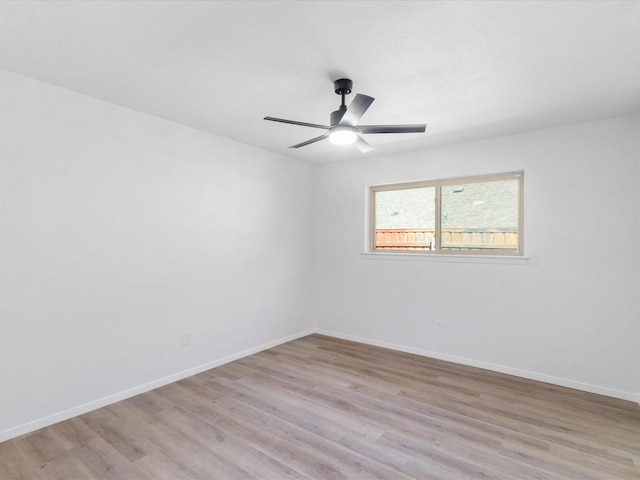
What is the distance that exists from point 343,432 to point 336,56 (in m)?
2.44

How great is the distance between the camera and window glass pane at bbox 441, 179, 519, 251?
11.6ft

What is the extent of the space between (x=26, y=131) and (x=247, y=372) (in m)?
2.66

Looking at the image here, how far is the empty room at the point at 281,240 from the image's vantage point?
1909 mm

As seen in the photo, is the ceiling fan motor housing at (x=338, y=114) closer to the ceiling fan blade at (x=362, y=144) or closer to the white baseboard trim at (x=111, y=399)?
the ceiling fan blade at (x=362, y=144)

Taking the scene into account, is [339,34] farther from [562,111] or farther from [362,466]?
[362,466]

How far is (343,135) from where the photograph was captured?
2.42 metres

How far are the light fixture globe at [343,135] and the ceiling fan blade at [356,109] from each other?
0.12ft

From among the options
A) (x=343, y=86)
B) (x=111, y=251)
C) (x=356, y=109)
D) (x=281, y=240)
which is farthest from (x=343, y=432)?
(x=281, y=240)

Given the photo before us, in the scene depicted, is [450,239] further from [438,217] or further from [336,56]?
[336,56]

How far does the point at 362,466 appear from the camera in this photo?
199 cm

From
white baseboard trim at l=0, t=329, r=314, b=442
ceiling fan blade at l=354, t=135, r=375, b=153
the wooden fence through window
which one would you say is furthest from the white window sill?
white baseboard trim at l=0, t=329, r=314, b=442

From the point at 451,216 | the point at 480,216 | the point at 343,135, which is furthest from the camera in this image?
the point at 451,216

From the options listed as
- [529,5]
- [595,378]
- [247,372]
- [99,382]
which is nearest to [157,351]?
[99,382]

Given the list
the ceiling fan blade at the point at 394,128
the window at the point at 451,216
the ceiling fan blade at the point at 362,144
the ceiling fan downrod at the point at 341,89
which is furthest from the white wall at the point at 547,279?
the ceiling fan downrod at the point at 341,89
